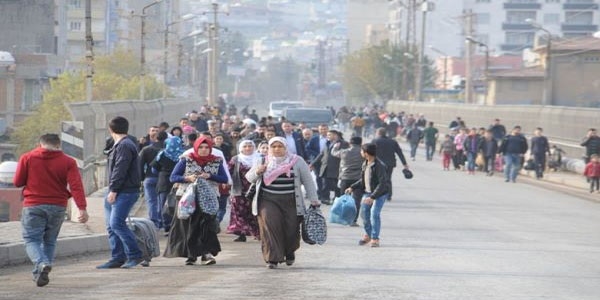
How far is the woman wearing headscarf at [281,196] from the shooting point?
51.2ft

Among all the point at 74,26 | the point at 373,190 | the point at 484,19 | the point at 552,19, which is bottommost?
the point at 373,190

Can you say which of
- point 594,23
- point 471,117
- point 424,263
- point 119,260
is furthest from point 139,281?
point 594,23

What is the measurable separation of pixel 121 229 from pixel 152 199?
18.0ft

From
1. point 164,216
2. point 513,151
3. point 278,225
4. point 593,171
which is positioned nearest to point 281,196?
point 278,225

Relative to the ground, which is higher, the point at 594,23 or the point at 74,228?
the point at 594,23

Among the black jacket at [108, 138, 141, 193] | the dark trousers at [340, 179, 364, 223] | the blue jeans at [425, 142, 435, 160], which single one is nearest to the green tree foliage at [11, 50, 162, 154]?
the blue jeans at [425, 142, 435, 160]

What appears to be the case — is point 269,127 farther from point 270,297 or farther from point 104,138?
point 270,297

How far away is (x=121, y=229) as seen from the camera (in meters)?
15.3

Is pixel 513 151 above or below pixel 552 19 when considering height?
below

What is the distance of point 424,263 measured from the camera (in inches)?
656

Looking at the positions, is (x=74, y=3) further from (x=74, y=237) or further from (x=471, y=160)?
(x=74, y=237)

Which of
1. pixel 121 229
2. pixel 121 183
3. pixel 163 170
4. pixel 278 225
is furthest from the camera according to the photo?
pixel 163 170

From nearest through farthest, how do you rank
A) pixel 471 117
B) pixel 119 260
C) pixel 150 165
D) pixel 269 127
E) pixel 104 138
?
pixel 119 260 < pixel 150 165 < pixel 269 127 < pixel 104 138 < pixel 471 117

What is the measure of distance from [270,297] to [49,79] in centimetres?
6773
